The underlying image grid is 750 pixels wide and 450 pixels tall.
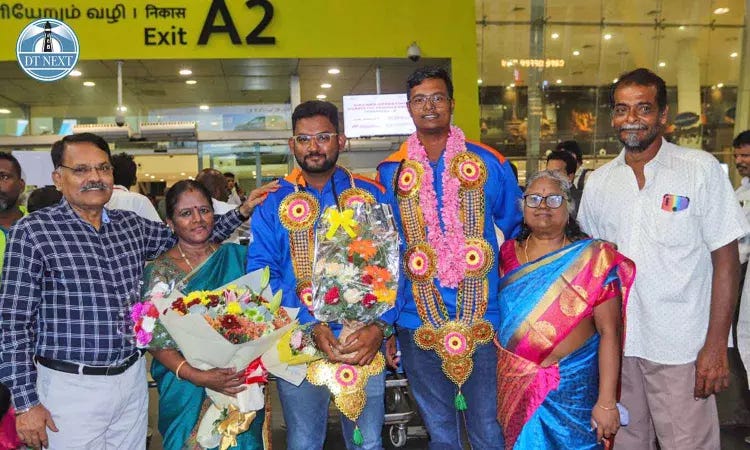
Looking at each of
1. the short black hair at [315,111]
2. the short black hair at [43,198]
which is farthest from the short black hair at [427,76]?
the short black hair at [43,198]

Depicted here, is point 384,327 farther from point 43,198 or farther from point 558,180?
point 43,198

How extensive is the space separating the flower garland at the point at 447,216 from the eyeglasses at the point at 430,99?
21 centimetres

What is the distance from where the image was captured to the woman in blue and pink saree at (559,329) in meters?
2.59

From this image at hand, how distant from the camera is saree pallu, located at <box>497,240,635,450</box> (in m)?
2.60

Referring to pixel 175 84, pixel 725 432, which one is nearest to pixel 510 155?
pixel 175 84

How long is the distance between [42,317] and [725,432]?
14.5 ft

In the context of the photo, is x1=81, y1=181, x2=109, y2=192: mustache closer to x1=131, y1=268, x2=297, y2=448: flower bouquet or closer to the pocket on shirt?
x1=131, y1=268, x2=297, y2=448: flower bouquet

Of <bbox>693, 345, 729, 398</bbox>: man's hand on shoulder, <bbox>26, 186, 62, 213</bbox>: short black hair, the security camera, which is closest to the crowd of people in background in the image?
<bbox>693, 345, 729, 398</bbox>: man's hand on shoulder

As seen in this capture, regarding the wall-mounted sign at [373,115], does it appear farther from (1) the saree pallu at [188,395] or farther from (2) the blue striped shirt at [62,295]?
(2) the blue striped shirt at [62,295]

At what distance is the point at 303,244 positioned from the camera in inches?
110

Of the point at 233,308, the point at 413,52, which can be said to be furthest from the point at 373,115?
the point at 233,308

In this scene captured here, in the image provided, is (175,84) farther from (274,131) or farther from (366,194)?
(366,194)

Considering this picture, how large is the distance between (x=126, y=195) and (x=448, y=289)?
2.98 m

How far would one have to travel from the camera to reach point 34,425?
2.42m
